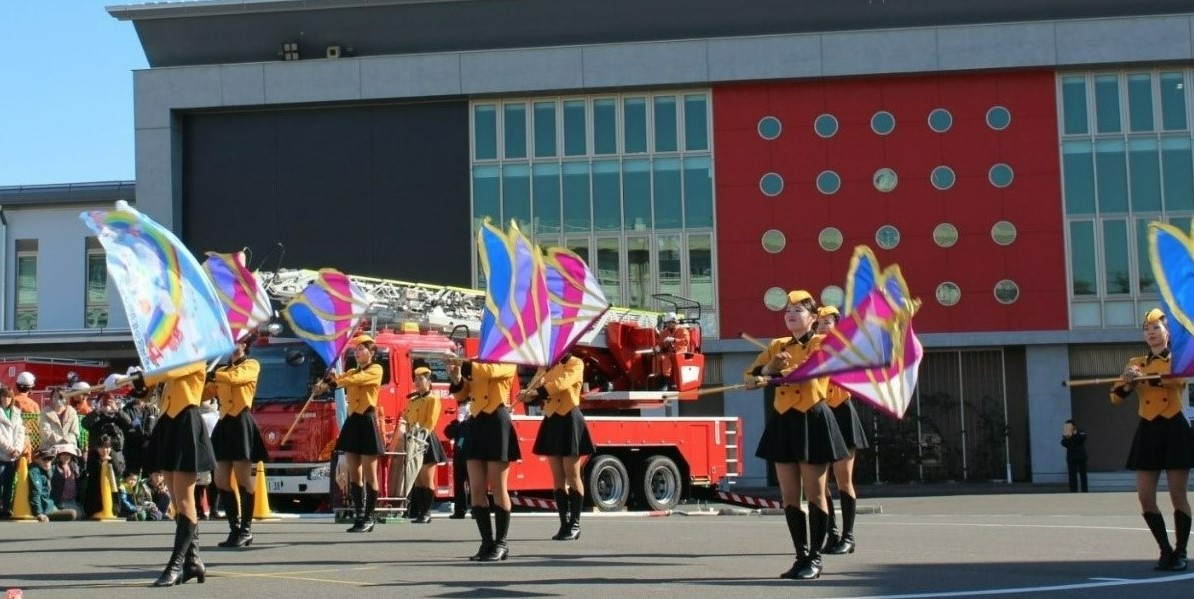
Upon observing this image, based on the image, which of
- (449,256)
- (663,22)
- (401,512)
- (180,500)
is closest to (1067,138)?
(663,22)

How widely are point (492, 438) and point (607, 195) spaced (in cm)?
2759

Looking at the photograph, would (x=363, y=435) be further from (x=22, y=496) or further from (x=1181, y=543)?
(x=1181, y=543)

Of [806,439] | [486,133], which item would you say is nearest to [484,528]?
[806,439]

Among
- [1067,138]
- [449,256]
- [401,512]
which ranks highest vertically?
[1067,138]

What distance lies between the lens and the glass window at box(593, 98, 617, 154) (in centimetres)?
3956

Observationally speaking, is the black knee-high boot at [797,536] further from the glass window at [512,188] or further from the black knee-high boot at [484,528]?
the glass window at [512,188]

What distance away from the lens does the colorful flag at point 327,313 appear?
671 inches

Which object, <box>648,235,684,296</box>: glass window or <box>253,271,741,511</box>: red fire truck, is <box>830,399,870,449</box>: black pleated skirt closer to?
<box>253,271,741,511</box>: red fire truck

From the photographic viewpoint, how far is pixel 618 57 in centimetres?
3916

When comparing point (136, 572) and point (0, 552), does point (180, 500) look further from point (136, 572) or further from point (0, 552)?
point (0, 552)

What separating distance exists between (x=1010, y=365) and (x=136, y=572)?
3097 centimetres

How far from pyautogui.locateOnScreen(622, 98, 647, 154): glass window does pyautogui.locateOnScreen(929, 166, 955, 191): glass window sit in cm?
730

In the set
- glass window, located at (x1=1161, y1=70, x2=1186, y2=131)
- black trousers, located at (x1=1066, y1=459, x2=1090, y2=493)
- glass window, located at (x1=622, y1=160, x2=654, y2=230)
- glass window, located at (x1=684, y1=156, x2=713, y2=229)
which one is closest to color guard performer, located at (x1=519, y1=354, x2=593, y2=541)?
black trousers, located at (x1=1066, y1=459, x2=1090, y2=493)

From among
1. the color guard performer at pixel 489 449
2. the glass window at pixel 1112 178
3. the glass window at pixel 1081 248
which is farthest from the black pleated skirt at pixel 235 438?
the glass window at pixel 1112 178
